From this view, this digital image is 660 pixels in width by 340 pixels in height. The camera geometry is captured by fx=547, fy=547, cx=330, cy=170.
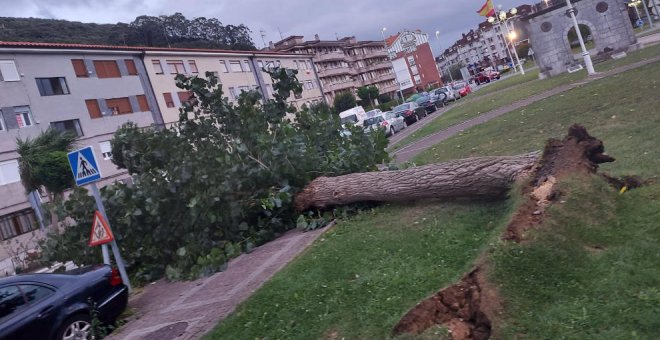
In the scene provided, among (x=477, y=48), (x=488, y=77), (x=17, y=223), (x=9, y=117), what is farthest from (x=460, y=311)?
(x=477, y=48)

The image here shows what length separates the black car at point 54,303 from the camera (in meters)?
5.88

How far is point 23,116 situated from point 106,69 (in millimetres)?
7406

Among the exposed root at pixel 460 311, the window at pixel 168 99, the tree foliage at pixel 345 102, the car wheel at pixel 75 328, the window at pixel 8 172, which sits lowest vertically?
the exposed root at pixel 460 311

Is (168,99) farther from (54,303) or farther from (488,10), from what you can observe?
(54,303)

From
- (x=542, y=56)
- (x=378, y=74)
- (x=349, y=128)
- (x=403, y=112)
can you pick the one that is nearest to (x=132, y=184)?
(x=349, y=128)

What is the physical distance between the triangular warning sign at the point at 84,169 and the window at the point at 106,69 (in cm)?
2937

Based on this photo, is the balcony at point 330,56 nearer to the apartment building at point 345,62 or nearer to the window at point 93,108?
the apartment building at point 345,62

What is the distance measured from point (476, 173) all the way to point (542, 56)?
83.1ft

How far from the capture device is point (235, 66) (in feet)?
162

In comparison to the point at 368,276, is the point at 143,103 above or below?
above

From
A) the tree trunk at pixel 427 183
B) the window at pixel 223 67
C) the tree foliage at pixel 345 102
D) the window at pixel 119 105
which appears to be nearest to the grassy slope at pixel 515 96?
the tree trunk at pixel 427 183

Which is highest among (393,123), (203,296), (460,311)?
(393,123)

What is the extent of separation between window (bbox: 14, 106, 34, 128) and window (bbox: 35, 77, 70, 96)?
158cm

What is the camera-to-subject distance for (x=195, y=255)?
864 centimetres
